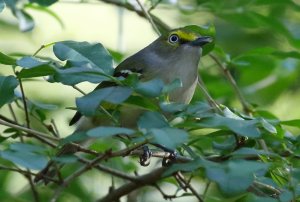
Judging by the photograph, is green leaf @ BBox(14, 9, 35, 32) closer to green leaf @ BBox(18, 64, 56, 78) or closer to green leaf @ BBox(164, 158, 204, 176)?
green leaf @ BBox(18, 64, 56, 78)

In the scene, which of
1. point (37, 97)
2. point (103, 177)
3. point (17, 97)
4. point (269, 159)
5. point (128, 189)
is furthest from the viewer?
point (37, 97)

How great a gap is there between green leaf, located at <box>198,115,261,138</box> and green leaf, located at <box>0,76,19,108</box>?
0.83 metres

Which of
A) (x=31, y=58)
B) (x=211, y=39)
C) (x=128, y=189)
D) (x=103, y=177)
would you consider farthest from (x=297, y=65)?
(x=31, y=58)

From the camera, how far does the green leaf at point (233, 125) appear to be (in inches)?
91.4

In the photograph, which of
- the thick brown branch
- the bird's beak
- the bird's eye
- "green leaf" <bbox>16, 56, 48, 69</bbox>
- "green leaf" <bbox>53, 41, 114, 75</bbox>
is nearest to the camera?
"green leaf" <bbox>16, 56, 48, 69</bbox>

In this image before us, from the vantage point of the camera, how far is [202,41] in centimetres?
375

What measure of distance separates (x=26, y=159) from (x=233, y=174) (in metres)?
0.61

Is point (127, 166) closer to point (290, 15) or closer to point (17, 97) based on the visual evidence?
point (17, 97)

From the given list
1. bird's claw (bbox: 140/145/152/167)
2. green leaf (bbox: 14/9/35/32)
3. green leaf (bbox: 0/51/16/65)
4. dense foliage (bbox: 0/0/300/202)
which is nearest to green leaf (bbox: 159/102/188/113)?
dense foliage (bbox: 0/0/300/202)

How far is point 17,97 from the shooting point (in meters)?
3.45

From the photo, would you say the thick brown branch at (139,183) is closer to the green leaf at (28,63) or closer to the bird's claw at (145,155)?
the bird's claw at (145,155)

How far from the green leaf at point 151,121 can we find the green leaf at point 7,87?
0.74 meters

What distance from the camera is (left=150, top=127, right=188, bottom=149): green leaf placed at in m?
2.15

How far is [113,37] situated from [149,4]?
3430 mm
